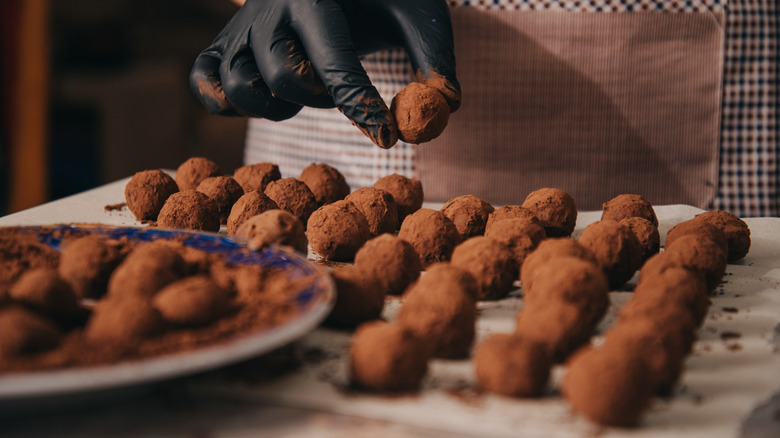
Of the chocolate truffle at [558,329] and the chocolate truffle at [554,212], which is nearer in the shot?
the chocolate truffle at [558,329]

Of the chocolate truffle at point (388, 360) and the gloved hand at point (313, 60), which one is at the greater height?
the gloved hand at point (313, 60)

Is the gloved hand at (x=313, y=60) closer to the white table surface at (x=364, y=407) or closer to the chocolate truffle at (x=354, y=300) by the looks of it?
the chocolate truffle at (x=354, y=300)

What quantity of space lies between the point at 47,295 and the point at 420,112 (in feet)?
2.20

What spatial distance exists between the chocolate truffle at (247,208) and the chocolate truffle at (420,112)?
256 millimetres

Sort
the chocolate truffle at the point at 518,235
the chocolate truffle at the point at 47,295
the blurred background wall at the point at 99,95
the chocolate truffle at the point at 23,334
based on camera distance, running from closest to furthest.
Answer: the chocolate truffle at the point at 23,334, the chocolate truffle at the point at 47,295, the chocolate truffle at the point at 518,235, the blurred background wall at the point at 99,95

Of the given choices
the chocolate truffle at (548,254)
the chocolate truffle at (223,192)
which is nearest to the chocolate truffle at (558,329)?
the chocolate truffle at (548,254)

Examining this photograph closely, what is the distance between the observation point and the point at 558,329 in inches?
32.9

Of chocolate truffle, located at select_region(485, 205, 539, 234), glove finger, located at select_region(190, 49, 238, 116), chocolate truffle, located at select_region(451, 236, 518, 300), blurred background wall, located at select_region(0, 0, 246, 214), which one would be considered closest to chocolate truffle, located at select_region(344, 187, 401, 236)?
chocolate truffle, located at select_region(485, 205, 539, 234)

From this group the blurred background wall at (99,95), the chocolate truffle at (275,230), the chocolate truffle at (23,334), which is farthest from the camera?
the blurred background wall at (99,95)

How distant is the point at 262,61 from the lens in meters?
1.45

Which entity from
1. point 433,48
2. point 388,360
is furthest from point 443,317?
point 433,48

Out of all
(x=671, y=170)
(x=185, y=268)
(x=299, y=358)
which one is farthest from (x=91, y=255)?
(x=671, y=170)

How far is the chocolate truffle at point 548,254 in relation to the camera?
1.03m

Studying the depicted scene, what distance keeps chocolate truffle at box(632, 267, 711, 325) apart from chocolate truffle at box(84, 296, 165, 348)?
535mm
